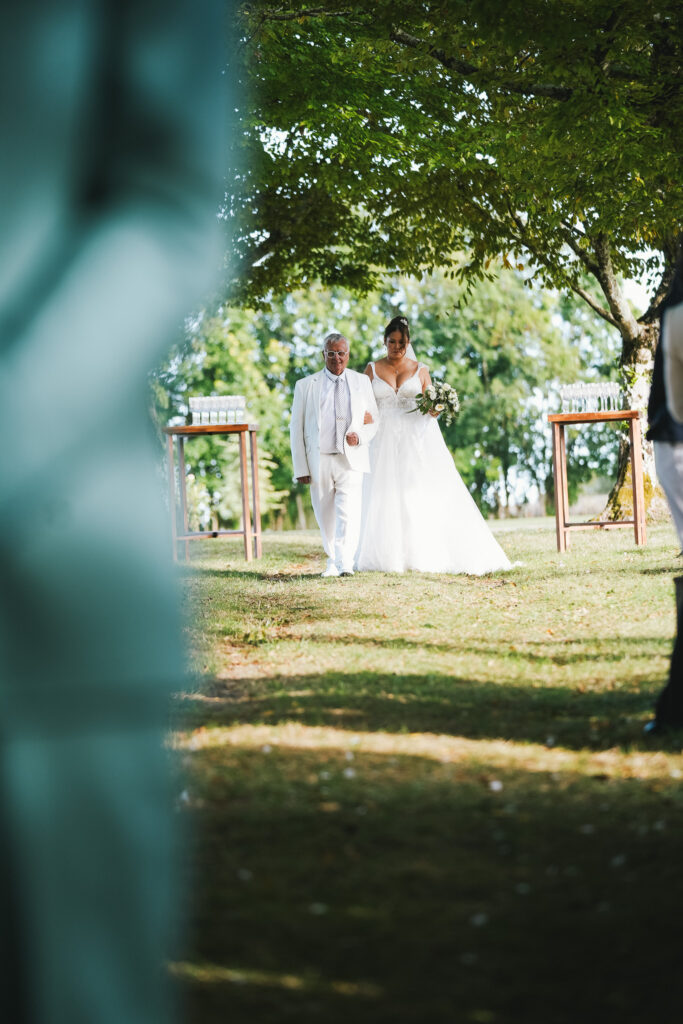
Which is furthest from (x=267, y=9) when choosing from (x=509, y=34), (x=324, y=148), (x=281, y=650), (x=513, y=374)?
(x=513, y=374)

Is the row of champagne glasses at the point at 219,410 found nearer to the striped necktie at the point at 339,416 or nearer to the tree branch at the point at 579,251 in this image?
the striped necktie at the point at 339,416

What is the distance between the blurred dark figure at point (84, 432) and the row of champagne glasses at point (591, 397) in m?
12.1

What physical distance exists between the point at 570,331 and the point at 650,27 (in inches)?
1239

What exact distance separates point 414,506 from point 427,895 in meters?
9.06

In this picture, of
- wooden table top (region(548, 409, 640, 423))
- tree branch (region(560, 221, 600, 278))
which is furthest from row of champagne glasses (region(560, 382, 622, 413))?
tree branch (region(560, 221, 600, 278))

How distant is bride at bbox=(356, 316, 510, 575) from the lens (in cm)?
1192

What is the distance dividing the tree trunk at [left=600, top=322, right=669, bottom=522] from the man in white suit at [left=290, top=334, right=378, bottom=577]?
6.25m

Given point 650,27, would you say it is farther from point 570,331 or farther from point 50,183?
point 570,331

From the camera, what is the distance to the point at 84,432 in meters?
1.91

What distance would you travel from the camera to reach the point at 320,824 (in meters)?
3.69

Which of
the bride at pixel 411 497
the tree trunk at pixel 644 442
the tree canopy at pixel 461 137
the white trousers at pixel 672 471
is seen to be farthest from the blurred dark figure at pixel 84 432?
the tree trunk at pixel 644 442

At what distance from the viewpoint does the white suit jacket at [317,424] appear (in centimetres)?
1177

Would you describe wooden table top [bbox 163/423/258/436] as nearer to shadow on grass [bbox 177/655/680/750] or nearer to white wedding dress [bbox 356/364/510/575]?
white wedding dress [bbox 356/364/510/575]

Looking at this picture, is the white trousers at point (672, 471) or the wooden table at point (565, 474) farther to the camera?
the wooden table at point (565, 474)
